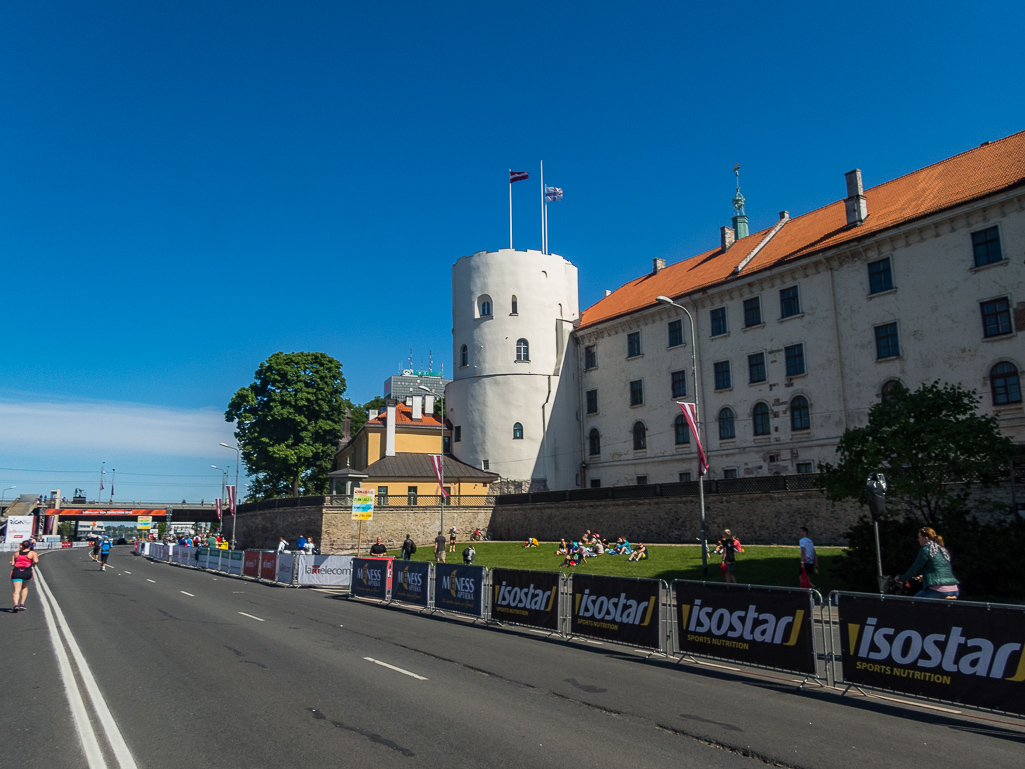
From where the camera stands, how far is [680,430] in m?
43.8

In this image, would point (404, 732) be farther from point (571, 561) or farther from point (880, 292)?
point (880, 292)

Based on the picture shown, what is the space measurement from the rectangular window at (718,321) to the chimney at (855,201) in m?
8.37

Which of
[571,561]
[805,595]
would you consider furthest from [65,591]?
[805,595]

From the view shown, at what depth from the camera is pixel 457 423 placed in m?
56.2

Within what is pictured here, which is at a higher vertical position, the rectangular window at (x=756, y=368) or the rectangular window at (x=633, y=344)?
the rectangular window at (x=633, y=344)

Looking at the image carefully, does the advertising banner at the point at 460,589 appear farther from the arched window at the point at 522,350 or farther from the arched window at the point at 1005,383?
the arched window at the point at 522,350

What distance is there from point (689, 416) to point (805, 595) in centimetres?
1578

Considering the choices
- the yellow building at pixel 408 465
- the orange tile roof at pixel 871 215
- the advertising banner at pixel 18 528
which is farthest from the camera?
the advertising banner at pixel 18 528

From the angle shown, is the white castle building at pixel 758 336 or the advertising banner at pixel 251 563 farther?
the advertising banner at pixel 251 563

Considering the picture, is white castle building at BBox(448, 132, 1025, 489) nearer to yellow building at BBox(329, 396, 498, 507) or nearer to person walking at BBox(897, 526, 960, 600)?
yellow building at BBox(329, 396, 498, 507)

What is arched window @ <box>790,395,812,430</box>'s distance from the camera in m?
36.9

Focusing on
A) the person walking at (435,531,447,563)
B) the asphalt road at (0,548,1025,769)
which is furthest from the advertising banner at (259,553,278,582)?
the asphalt road at (0,548,1025,769)

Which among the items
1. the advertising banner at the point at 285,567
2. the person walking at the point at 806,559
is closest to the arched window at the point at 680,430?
the person walking at the point at 806,559

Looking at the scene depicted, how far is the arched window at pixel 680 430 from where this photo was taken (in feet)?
142
